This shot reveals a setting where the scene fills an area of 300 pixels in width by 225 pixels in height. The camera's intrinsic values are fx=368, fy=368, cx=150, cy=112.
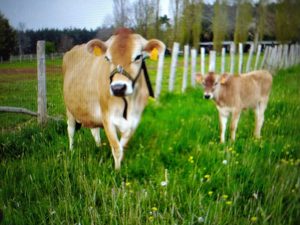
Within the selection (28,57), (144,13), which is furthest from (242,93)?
(28,57)

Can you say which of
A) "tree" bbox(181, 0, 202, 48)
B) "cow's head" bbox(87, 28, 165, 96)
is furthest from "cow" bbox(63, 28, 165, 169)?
"tree" bbox(181, 0, 202, 48)

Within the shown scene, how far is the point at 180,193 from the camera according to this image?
1224 millimetres

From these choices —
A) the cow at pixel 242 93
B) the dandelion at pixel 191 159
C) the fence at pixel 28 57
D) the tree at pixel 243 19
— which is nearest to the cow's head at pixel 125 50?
the fence at pixel 28 57

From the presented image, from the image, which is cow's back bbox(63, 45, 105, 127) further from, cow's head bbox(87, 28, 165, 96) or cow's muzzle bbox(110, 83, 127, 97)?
cow's muzzle bbox(110, 83, 127, 97)

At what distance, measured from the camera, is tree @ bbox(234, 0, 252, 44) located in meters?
1.16

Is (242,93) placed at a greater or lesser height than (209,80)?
lesser

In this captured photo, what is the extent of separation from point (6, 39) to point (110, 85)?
0.38 meters

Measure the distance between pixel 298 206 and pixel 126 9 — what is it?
70 cm

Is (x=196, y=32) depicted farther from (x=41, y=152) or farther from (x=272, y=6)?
(x=41, y=152)

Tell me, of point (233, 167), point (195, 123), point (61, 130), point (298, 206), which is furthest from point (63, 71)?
point (298, 206)

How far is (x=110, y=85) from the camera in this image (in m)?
1.18

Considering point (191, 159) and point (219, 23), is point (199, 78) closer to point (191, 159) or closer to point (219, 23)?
point (191, 159)

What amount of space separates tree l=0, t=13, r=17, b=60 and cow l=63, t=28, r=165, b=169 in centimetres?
32

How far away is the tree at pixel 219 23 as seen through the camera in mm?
1156
